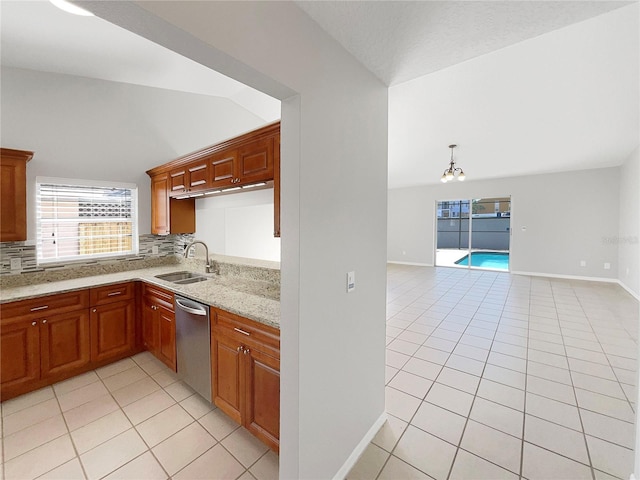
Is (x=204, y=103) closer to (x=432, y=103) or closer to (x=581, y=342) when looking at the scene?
(x=432, y=103)

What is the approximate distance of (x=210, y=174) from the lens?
→ 99.8 inches

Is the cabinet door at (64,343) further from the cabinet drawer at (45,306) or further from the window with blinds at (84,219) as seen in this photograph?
the window with blinds at (84,219)

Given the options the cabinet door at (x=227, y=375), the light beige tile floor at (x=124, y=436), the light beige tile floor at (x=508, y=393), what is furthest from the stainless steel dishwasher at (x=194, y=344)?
the light beige tile floor at (x=508, y=393)

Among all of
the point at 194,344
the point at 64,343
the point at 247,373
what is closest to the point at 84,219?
the point at 64,343

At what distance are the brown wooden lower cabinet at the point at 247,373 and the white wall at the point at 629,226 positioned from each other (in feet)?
19.9

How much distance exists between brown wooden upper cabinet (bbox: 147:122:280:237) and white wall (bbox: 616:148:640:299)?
5.96 m

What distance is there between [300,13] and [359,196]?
0.93 metres

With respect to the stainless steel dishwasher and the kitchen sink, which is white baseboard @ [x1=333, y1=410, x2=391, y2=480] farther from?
the kitchen sink

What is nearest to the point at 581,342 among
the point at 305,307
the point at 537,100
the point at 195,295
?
the point at 537,100

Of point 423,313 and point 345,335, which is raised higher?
point 345,335

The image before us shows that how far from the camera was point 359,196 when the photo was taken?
164 cm

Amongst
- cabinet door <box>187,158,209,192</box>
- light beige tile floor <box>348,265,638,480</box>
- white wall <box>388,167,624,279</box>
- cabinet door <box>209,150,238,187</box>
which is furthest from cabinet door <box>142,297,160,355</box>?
white wall <box>388,167,624,279</box>

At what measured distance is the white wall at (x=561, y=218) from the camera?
5965 millimetres

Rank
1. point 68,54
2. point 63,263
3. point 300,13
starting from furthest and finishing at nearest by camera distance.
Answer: point 63,263
point 68,54
point 300,13
